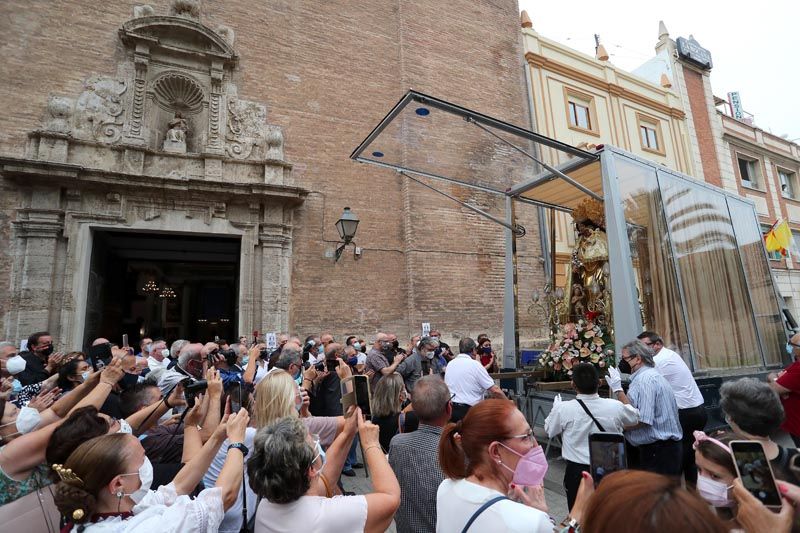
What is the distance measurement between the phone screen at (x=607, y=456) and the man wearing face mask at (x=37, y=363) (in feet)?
19.9

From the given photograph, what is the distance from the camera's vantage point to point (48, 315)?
27.9 ft

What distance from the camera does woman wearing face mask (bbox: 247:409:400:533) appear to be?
1.71 meters

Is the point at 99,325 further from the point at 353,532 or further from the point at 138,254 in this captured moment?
the point at 353,532

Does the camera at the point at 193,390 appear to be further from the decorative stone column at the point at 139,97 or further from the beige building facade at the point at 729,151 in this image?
the beige building facade at the point at 729,151

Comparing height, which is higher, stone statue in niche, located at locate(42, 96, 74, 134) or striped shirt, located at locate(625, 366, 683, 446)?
stone statue in niche, located at locate(42, 96, 74, 134)

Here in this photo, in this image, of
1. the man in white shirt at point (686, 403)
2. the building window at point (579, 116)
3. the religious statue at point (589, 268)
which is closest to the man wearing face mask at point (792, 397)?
the man in white shirt at point (686, 403)

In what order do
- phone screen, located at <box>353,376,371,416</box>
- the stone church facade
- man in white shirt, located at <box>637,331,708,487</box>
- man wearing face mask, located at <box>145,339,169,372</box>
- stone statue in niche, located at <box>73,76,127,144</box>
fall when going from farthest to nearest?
stone statue in niche, located at <box>73,76,127,144</box>
the stone church facade
man wearing face mask, located at <box>145,339,169,372</box>
man in white shirt, located at <box>637,331,708,487</box>
phone screen, located at <box>353,376,371,416</box>

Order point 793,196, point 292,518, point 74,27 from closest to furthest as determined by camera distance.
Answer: point 292,518
point 74,27
point 793,196

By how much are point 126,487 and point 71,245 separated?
9.08 metres

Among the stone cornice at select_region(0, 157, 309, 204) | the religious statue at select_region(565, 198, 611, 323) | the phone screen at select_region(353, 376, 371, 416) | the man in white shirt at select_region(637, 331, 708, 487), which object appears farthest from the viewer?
the stone cornice at select_region(0, 157, 309, 204)

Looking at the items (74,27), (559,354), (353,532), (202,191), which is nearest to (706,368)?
(559,354)

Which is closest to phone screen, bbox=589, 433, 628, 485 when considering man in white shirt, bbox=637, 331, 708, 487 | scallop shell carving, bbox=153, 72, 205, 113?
man in white shirt, bbox=637, 331, 708, 487

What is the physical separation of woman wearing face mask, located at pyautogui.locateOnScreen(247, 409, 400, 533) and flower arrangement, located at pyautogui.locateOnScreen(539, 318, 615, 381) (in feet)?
17.4

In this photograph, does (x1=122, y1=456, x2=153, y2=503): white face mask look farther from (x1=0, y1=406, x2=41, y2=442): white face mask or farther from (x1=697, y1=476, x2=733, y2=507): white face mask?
(x1=697, y1=476, x2=733, y2=507): white face mask
